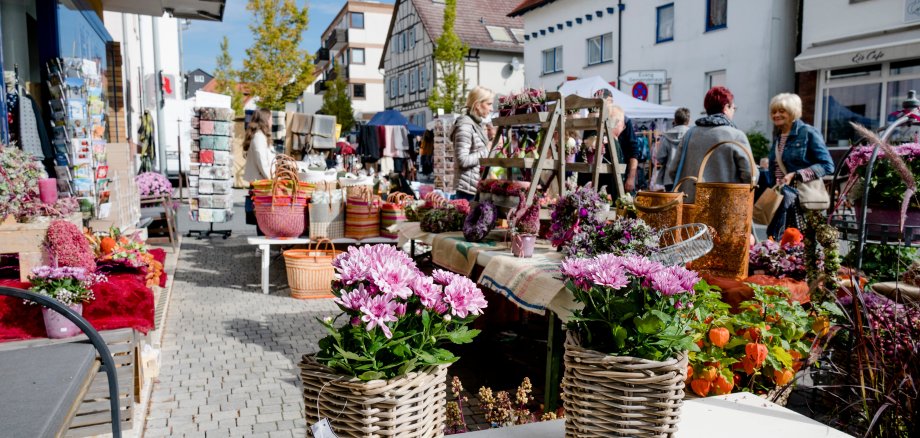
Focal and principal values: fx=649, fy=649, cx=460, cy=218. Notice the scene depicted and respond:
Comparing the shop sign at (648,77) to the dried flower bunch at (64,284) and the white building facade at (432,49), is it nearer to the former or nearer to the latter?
the dried flower bunch at (64,284)

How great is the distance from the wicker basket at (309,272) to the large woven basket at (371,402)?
16.2 feet

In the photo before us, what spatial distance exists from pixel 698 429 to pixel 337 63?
162 ft

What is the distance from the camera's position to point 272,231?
669 centimetres

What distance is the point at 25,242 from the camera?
12.8ft

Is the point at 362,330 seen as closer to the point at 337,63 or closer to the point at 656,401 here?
the point at 656,401

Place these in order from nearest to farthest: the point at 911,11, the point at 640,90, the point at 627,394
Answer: the point at 627,394
the point at 911,11
the point at 640,90

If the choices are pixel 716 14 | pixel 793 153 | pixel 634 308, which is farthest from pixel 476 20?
pixel 634 308

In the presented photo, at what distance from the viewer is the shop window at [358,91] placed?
48562 millimetres

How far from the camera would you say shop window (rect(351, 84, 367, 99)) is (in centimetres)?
4856

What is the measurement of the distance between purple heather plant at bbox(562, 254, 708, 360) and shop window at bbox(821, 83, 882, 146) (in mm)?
14214

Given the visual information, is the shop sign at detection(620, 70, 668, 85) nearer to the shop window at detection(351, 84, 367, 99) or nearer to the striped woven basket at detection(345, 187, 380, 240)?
→ the striped woven basket at detection(345, 187, 380, 240)

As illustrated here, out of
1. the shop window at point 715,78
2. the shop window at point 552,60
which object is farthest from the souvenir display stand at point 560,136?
the shop window at point 552,60

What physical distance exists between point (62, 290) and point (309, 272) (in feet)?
9.82

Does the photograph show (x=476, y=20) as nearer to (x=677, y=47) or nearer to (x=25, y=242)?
(x=677, y=47)
